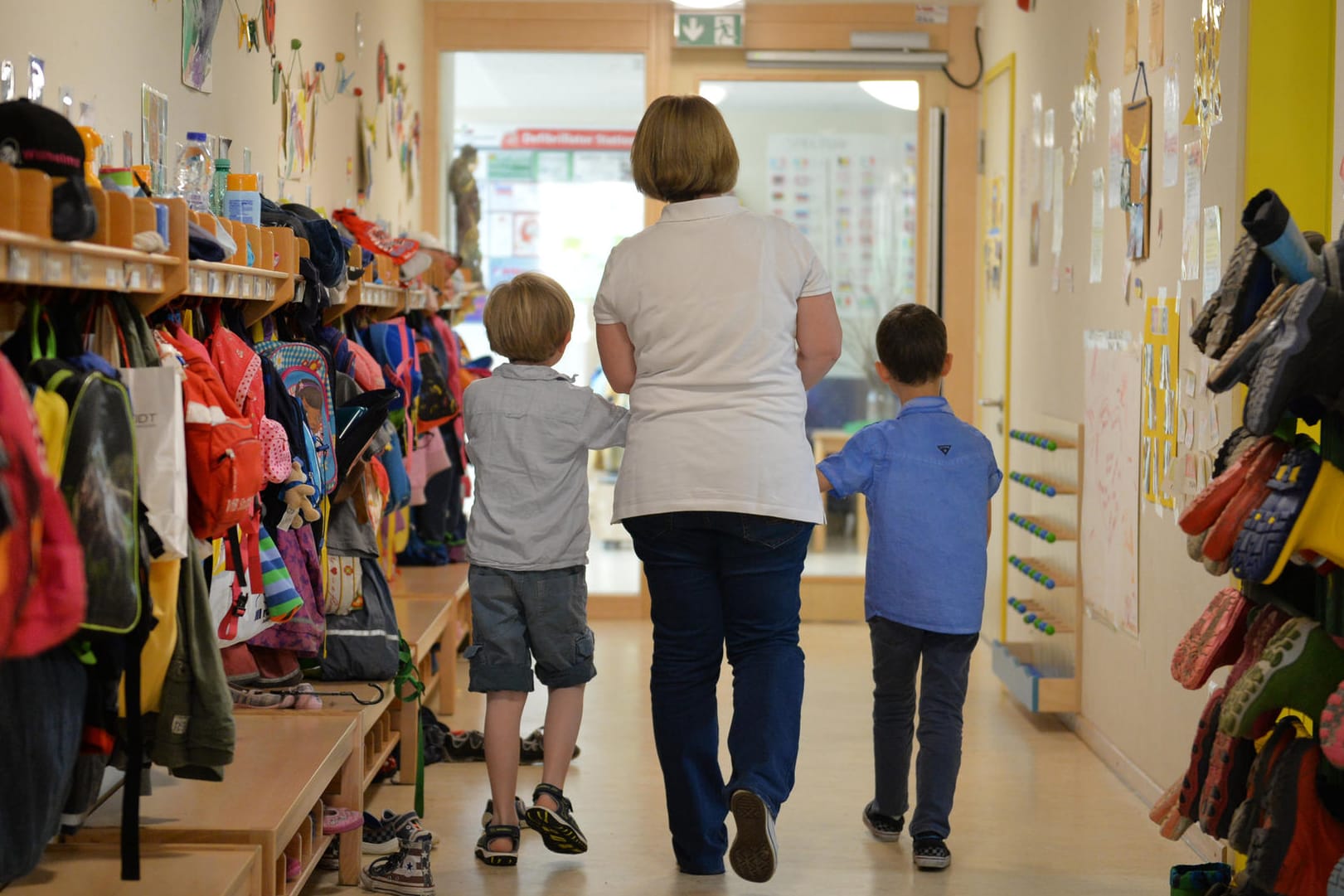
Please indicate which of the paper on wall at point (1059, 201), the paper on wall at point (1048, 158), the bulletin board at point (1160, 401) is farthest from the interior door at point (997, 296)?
the bulletin board at point (1160, 401)

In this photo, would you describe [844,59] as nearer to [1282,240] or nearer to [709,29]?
[709,29]

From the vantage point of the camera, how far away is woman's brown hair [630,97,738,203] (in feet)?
8.41

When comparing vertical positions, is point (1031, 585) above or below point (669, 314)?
below

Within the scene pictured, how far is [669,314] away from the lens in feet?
8.37

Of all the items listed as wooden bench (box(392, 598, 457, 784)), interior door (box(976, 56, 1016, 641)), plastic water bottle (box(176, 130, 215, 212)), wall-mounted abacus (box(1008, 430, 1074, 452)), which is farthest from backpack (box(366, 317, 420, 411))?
interior door (box(976, 56, 1016, 641))

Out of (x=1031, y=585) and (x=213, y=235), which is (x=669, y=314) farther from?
(x=1031, y=585)

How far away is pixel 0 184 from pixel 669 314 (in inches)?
46.9

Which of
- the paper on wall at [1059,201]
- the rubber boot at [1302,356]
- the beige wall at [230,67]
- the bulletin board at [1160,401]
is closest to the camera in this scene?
the rubber boot at [1302,356]

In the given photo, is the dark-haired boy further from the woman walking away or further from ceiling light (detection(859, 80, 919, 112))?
ceiling light (detection(859, 80, 919, 112))

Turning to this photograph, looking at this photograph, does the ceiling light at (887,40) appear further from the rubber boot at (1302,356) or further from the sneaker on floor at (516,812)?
the rubber boot at (1302,356)

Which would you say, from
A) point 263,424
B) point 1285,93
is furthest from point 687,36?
point 263,424

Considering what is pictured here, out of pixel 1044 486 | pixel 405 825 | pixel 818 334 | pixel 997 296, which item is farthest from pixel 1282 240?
pixel 997 296

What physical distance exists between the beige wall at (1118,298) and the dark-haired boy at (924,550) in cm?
55

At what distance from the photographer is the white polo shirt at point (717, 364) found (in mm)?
2510
